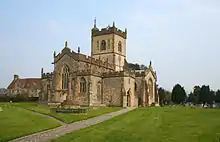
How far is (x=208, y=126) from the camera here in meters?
24.5

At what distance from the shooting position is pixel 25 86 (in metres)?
99.2

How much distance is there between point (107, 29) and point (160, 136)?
168 ft

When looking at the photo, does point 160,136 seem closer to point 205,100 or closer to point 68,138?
point 68,138

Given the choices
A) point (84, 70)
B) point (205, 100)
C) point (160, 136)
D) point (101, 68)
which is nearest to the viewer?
point (160, 136)

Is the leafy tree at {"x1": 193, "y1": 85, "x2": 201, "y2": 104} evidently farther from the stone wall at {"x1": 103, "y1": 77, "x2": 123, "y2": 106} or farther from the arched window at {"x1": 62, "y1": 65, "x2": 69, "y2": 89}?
the arched window at {"x1": 62, "y1": 65, "x2": 69, "y2": 89}

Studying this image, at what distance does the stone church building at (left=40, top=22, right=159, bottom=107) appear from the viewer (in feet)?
173

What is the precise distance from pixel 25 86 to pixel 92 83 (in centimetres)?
5291

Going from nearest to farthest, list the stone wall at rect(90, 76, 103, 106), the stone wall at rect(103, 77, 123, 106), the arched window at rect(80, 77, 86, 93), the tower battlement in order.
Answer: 1. the stone wall at rect(90, 76, 103, 106)
2. the arched window at rect(80, 77, 86, 93)
3. the stone wall at rect(103, 77, 123, 106)
4. the tower battlement

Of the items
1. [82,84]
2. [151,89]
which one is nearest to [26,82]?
[151,89]

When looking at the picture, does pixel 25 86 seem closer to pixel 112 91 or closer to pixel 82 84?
pixel 82 84

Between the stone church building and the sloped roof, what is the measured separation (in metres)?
36.4

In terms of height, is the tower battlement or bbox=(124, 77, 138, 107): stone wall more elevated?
the tower battlement

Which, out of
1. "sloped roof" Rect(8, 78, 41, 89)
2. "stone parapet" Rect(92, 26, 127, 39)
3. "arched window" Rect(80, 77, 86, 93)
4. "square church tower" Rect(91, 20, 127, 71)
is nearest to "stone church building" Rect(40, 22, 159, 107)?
"arched window" Rect(80, 77, 86, 93)

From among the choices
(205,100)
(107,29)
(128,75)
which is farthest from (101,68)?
(205,100)
